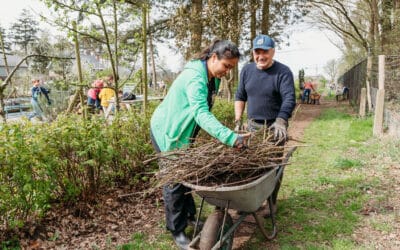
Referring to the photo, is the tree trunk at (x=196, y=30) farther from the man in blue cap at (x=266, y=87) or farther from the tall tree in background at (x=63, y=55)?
the man in blue cap at (x=266, y=87)

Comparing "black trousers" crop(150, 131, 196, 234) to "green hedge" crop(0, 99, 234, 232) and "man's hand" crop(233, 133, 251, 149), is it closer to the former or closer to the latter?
"green hedge" crop(0, 99, 234, 232)

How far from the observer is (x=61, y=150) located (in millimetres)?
3410

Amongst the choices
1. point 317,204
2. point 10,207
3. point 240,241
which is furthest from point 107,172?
point 317,204

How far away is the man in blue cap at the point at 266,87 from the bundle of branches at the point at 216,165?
71cm

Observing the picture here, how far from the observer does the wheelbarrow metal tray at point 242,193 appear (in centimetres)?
230

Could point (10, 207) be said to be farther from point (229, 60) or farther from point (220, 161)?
point (229, 60)

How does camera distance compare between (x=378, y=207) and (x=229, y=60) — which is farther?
(x=378, y=207)

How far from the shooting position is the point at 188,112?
285 centimetres

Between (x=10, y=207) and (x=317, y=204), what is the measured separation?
10.9 feet

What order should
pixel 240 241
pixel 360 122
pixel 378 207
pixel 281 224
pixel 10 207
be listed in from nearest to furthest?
pixel 10 207 < pixel 240 241 < pixel 281 224 < pixel 378 207 < pixel 360 122

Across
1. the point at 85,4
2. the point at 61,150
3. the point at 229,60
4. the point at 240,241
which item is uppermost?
the point at 85,4

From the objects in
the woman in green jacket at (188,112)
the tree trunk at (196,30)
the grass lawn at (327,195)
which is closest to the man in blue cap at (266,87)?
the grass lawn at (327,195)

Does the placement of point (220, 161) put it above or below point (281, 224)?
above

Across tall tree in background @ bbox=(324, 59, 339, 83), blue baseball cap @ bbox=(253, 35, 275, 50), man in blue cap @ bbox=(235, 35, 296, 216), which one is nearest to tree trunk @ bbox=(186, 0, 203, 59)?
man in blue cap @ bbox=(235, 35, 296, 216)
